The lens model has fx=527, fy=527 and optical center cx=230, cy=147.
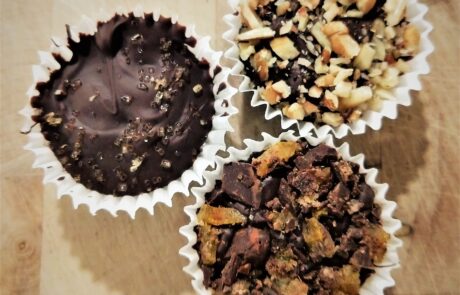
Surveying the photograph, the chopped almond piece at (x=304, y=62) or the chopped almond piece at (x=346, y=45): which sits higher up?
the chopped almond piece at (x=346, y=45)

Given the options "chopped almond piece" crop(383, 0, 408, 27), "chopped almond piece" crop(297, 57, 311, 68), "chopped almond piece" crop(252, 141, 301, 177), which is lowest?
"chopped almond piece" crop(252, 141, 301, 177)

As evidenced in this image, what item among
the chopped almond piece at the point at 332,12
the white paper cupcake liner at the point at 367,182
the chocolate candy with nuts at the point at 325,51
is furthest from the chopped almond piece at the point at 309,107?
the chopped almond piece at the point at 332,12

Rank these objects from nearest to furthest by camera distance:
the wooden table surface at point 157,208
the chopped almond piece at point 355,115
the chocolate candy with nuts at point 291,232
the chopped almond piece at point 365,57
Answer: the chocolate candy with nuts at point 291,232
the chopped almond piece at point 365,57
the chopped almond piece at point 355,115
the wooden table surface at point 157,208

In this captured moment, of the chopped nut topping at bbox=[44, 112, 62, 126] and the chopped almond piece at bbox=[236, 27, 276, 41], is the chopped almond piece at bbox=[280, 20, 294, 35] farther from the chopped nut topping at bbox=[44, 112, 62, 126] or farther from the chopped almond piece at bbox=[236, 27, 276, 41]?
the chopped nut topping at bbox=[44, 112, 62, 126]

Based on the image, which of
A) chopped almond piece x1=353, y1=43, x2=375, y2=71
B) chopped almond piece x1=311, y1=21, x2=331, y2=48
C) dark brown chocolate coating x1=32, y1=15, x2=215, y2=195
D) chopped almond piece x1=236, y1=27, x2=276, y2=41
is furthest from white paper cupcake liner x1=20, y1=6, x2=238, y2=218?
chopped almond piece x1=353, y1=43, x2=375, y2=71

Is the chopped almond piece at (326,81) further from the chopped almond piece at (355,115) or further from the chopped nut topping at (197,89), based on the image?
the chopped nut topping at (197,89)

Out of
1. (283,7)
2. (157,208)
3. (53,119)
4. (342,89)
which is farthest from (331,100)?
(53,119)

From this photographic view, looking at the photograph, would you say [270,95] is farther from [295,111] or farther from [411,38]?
[411,38]
